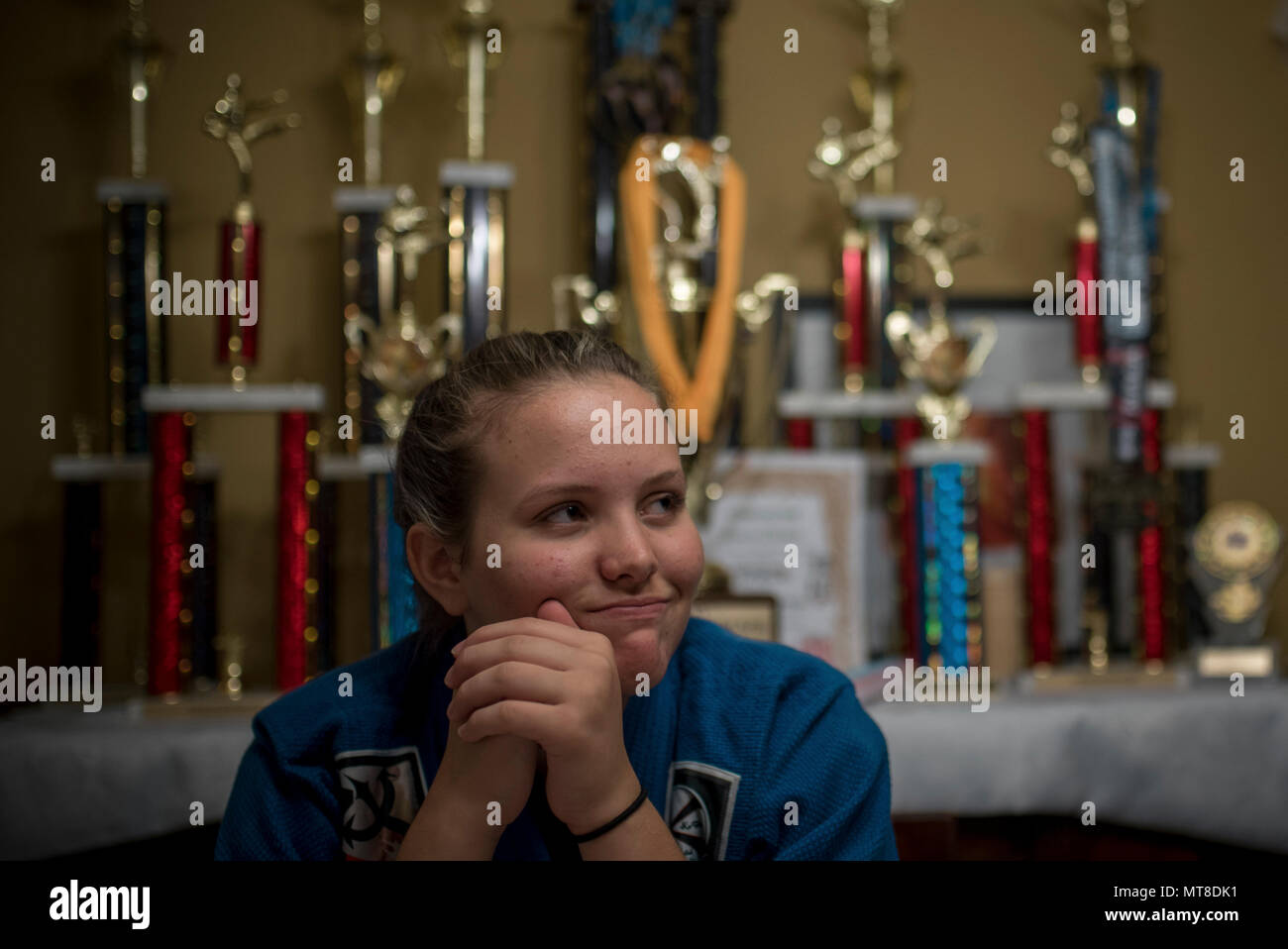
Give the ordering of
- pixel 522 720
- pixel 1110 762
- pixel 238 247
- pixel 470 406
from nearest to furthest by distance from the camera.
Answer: pixel 522 720 → pixel 470 406 → pixel 1110 762 → pixel 238 247

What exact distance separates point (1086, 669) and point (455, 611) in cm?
116

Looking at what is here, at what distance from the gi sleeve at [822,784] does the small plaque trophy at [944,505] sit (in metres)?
0.86

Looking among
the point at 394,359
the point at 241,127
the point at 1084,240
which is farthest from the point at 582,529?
the point at 1084,240

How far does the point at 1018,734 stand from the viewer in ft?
4.17

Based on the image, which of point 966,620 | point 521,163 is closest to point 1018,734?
point 966,620

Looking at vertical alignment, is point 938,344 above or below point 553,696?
above

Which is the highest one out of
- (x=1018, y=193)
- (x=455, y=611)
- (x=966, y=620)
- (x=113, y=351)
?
(x=1018, y=193)

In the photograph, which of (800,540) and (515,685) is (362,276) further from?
(515,685)

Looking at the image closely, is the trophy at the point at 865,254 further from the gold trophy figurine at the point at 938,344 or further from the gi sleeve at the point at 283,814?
the gi sleeve at the point at 283,814

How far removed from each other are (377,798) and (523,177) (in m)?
1.26

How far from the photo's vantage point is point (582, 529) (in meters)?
0.54

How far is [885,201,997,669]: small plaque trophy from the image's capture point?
143 centimetres

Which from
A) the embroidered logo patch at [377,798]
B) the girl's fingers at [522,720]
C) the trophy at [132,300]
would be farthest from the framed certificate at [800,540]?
the girl's fingers at [522,720]
